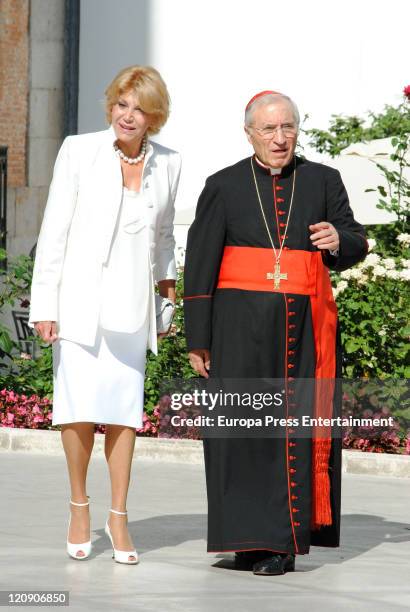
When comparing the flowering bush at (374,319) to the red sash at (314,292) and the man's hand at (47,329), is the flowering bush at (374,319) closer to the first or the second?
the red sash at (314,292)

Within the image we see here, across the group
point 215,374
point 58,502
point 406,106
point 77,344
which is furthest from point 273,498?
point 406,106

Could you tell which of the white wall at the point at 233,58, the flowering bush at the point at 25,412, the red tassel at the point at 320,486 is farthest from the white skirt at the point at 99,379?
the white wall at the point at 233,58

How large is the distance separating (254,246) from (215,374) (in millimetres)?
513

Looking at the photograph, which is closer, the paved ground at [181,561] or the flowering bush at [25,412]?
the paved ground at [181,561]

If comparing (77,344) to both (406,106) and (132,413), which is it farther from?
(406,106)

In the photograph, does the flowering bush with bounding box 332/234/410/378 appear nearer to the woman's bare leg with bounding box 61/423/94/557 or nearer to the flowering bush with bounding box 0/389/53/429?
the flowering bush with bounding box 0/389/53/429

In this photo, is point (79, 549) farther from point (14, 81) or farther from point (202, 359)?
point (14, 81)

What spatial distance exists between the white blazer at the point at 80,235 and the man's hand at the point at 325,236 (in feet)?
2.12

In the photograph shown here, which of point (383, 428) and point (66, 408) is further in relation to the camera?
point (383, 428)

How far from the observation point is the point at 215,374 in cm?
604

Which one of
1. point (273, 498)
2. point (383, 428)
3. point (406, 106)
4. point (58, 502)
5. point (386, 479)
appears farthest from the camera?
point (406, 106)

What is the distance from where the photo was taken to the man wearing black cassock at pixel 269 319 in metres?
5.94

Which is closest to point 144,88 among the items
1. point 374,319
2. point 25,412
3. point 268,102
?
point 268,102

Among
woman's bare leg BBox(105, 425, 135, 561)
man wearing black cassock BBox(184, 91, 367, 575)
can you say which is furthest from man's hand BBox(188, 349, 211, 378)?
woman's bare leg BBox(105, 425, 135, 561)
